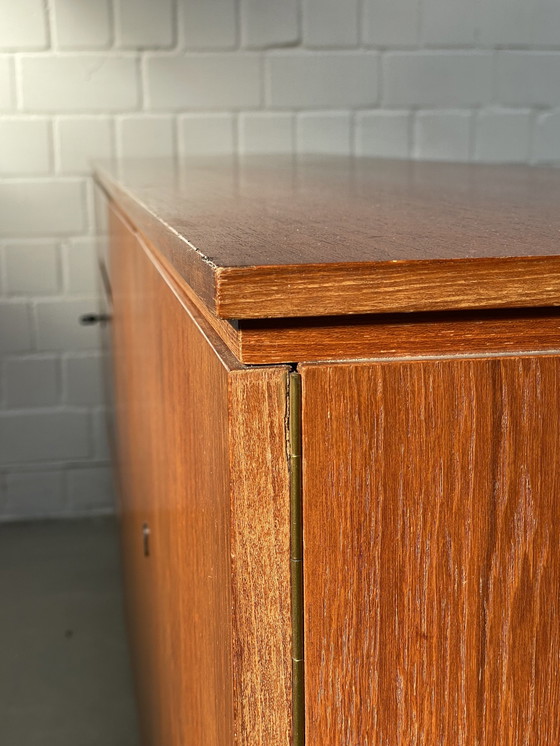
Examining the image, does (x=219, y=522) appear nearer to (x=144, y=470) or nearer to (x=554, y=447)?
(x=554, y=447)

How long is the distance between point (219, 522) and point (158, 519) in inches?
18.1

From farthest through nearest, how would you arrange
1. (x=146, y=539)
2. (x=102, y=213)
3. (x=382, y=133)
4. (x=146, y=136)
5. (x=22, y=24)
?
1. (x=382, y=133)
2. (x=146, y=136)
3. (x=22, y=24)
4. (x=102, y=213)
5. (x=146, y=539)

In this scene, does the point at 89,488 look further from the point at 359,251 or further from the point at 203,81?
the point at 359,251

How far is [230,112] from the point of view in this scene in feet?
8.38

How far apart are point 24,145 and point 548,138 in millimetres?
1427

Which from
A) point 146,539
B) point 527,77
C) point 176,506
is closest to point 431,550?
point 176,506

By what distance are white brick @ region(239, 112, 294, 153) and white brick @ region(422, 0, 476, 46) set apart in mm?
435

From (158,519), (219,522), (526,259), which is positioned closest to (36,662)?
(158,519)

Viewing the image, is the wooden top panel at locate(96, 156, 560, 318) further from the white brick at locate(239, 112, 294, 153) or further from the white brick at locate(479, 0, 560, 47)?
the white brick at locate(479, 0, 560, 47)

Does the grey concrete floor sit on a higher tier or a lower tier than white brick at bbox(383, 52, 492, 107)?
lower

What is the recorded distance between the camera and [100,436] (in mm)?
2676

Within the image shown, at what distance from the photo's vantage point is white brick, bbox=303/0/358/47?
252 centimetres

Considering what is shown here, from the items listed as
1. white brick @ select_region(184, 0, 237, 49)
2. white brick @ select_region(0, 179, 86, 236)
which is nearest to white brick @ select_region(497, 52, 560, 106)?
white brick @ select_region(184, 0, 237, 49)

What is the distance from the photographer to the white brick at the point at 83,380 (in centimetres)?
263
